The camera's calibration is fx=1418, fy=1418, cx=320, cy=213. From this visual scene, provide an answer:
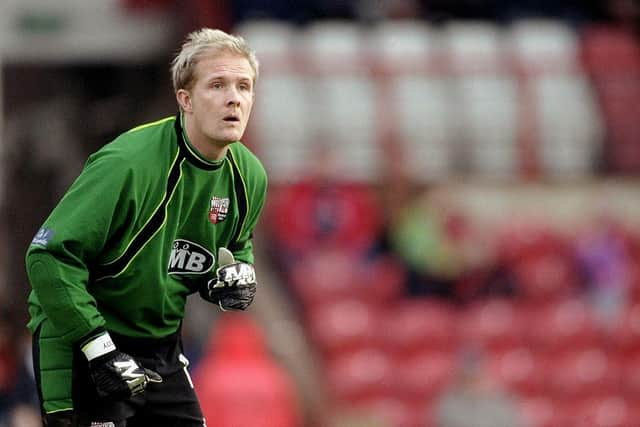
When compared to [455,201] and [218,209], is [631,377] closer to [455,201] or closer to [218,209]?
[455,201]

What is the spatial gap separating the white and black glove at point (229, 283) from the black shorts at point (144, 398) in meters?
0.19

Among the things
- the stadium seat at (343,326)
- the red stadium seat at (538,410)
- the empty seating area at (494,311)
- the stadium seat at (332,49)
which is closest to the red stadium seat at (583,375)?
the empty seating area at (494,311)

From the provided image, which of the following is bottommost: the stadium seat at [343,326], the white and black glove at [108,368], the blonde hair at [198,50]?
the stadium seat at [343,326]

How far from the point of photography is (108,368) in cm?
415

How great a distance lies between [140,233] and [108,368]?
420mm

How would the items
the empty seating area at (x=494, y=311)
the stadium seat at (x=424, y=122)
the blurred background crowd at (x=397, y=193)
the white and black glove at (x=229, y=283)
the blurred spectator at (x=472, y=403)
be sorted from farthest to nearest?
the stadium seat at (x=424, y=122) → the empty seating area at (x=494, y=311) → the blurred background crowd at (x=397, y=193) → the blurred spectator at (x=472, y=403) → the white and black glove at (x=229, y=283)

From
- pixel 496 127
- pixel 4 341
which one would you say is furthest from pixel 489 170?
pixel 4 341

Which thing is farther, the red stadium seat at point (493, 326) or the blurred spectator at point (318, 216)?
the red stadium seat at point (493, 326)

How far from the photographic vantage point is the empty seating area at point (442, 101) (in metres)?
11.1

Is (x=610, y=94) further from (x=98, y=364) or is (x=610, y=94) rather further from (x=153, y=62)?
(x=98, y=364)

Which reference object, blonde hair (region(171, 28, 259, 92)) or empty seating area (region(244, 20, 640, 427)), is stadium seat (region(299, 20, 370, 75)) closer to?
empty seating area (region(244, 20, 640, 427))

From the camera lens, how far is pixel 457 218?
11062 mm

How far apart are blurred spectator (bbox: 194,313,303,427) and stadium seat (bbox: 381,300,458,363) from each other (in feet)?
3.87

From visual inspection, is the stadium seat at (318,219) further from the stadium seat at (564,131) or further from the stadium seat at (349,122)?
the stadium seat at (564,131)
